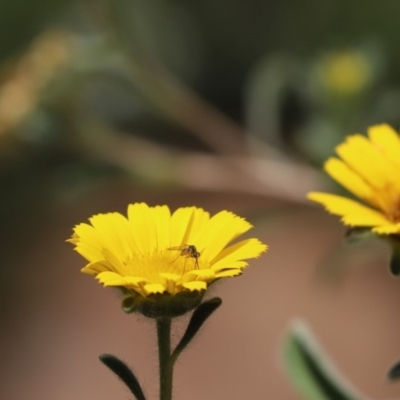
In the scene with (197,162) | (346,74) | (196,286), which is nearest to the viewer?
(196,286)

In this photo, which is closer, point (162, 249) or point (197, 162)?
point (162, 249)

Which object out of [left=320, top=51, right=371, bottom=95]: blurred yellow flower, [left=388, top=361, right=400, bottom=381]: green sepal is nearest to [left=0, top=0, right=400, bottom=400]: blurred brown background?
[left=320, top=51, right=371, bottom=95]: blurred yellow flower

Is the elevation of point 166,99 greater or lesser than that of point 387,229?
greater

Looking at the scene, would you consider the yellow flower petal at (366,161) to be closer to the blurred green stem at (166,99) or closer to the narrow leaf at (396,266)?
the narrow leaf at (396,266)

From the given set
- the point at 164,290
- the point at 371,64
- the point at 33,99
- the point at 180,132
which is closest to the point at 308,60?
the point at 371,64

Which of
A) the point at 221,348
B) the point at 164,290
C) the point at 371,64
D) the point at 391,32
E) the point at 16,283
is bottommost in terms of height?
the point at 164,290

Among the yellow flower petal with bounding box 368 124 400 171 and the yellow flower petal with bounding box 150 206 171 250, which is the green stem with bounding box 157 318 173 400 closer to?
the yellow flower petal with bounding box 150 206 171 250

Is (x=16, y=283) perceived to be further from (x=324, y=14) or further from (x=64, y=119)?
(x=324, y=14)

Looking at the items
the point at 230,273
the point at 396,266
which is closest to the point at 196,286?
the point at 230,273

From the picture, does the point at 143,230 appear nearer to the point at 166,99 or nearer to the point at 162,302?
the point at 162,302
